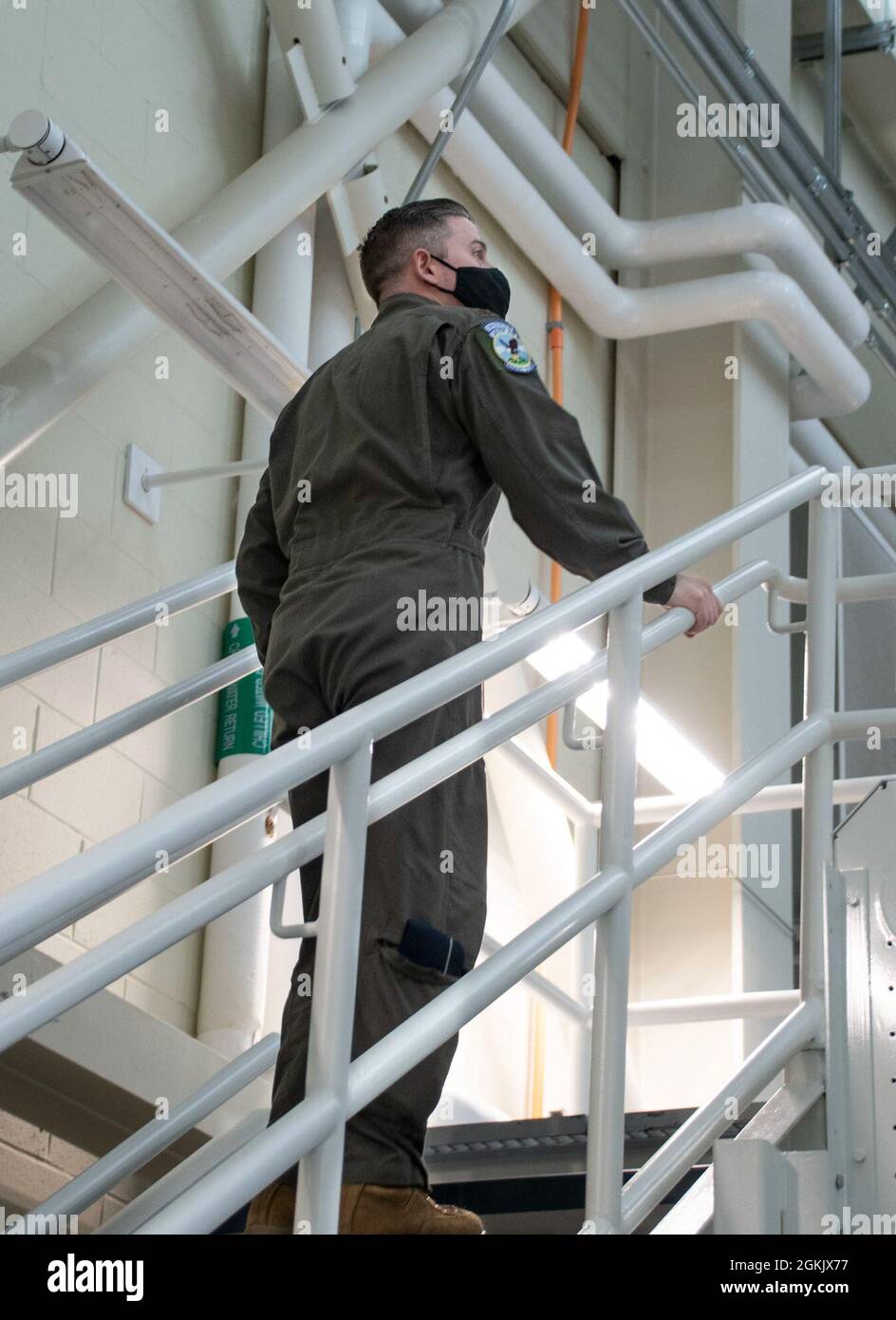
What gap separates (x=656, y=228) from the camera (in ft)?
19.0

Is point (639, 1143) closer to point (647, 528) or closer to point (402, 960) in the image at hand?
point (402, 960)

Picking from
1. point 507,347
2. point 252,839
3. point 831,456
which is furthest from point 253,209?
point 831,456

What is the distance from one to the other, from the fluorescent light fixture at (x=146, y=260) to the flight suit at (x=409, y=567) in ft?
2.09

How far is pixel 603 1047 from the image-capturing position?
1803 millimetres

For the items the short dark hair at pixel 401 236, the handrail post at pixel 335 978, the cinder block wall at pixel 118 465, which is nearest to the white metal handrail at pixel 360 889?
the handrail post at pixel 335 978

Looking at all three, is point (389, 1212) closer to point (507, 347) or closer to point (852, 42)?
point (507, 347)

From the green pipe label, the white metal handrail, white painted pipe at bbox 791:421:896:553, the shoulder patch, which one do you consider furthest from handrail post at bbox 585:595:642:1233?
white painted pipe at bbox 791:421:896:553

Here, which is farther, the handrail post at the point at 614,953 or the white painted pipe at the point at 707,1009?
the white painted pipe at the point at 707,1009

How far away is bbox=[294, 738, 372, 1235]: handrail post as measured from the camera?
4.66 ft

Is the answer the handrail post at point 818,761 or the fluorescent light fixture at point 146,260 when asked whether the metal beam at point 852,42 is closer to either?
the fluorescent light fixture at point 146,260

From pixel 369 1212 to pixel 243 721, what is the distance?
2107 mm

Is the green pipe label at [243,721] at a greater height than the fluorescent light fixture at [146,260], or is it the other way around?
the fluorescent light fixture at [146,260]

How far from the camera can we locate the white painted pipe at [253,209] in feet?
10.5
